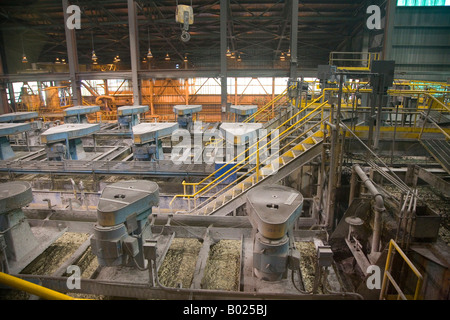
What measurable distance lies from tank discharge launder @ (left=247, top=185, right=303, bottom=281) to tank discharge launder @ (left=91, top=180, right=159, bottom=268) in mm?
1998

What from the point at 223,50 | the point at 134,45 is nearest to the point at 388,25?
the point at 223,50

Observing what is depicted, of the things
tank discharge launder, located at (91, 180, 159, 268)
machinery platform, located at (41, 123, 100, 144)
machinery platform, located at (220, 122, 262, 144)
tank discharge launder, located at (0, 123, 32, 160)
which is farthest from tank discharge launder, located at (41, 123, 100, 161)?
tank discharge launder, located at (91, 180, 159, 268)

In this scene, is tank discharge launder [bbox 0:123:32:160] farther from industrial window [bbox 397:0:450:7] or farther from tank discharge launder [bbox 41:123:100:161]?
industrial window [bbox 397:0:450:7]

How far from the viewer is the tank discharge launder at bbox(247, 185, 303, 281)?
4.43m

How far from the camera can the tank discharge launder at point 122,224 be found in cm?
477

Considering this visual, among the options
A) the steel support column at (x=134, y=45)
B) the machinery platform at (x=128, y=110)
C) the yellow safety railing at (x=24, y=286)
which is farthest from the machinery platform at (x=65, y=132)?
the yellow safety railing at (x=24, y=286)

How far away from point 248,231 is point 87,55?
32.9 m

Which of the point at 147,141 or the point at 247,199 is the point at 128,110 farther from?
the point at 247,199

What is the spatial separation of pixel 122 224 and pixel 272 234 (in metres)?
2.55

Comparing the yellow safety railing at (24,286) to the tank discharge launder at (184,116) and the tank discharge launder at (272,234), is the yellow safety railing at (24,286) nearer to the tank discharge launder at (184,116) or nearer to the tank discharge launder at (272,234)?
the tank discharge launder at (272,234)

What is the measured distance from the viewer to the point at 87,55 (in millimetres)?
32000

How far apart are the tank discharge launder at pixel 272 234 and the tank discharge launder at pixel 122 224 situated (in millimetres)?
1998

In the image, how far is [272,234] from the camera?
4410mm

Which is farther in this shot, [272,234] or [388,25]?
[388,25]
